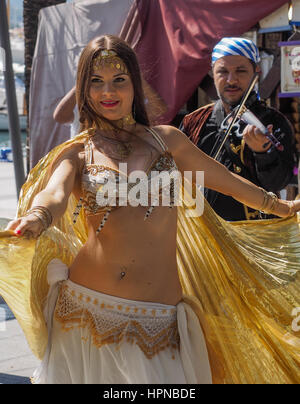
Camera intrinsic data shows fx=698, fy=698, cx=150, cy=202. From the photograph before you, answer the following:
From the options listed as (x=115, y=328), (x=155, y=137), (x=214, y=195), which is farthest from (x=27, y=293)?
(x=214, y=195)

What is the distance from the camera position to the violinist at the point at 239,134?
3803 mm

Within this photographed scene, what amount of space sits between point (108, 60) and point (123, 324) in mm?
931

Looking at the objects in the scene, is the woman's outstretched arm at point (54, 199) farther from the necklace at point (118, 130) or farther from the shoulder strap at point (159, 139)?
the shoulder strap at point (159, 139)

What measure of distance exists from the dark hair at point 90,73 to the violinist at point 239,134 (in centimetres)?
118

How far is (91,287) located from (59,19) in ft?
20.8

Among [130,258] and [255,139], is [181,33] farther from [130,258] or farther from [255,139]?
[130,258]

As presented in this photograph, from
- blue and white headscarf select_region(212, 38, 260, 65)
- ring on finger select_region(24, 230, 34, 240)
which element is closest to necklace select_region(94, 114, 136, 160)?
ring on finger select_region(24, 230, 34, 240)

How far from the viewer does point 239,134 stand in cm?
391

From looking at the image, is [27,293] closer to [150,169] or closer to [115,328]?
[115,328]

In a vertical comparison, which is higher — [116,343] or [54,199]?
[54,199]

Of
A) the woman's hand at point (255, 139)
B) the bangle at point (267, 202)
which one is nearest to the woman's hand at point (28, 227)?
the bangle at point (267, 202)

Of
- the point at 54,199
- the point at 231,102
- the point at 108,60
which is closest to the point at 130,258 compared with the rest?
the point at 54,199

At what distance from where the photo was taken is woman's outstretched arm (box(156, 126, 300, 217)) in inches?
103

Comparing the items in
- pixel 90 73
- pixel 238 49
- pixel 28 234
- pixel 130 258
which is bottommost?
pixel 130 258
